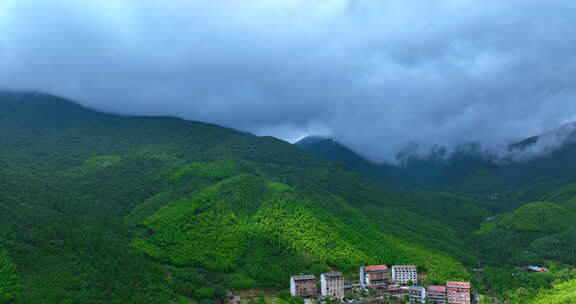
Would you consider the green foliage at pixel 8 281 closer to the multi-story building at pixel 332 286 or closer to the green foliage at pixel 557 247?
the multi-story building at pixel 332 286

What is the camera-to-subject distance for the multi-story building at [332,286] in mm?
66500

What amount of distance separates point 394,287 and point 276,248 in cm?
2413

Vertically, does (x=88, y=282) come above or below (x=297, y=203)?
below

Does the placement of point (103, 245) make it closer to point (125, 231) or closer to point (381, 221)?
point (125, 231)

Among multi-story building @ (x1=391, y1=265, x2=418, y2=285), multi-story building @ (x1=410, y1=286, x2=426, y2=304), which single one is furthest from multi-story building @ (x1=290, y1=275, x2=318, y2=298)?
multi-story building @ (x1=391, y1=265, x2=418, y2=285)

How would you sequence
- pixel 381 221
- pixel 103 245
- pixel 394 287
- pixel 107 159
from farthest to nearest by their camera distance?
pixel 107 159, pixel 381 221, pixel 394 287, pixel 103 245

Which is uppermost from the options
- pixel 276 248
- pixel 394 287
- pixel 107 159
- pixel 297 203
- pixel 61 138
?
pixel 61 138

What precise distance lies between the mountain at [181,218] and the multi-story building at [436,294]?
8065 mm

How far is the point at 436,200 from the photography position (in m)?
158

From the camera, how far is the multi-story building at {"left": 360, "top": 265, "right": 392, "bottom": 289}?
7125 centimetres

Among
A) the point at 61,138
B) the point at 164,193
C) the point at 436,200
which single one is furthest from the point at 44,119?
the point at 436,200

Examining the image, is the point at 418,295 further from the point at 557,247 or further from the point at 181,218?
Result: the point at 557,247

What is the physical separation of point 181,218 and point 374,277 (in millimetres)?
42083

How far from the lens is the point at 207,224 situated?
271 ft
